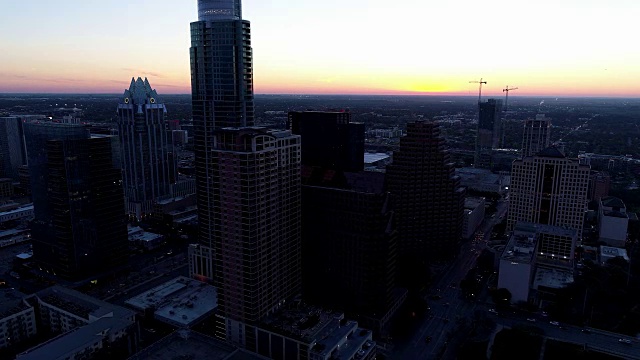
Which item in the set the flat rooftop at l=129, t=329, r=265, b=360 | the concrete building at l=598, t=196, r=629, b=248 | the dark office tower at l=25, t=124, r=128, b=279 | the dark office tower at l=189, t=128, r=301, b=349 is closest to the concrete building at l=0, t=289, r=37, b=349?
the dark office tower at l=25, t=124, r=128, b=279

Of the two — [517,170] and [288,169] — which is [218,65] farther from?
[517,170]

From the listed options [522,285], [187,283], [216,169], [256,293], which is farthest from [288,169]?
[522,285]

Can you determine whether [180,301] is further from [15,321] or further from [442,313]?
[442,313]

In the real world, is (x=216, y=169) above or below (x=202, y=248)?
above

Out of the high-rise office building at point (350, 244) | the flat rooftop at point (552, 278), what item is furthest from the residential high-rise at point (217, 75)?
the flat rooftop at point (552, 278)

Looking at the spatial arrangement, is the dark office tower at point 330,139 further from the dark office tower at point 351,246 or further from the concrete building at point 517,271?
the concrete building at point 517,271

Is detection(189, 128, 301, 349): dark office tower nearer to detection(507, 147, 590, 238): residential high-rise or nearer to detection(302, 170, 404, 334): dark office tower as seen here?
detection(302, 170, 404, 334): dark office tower
